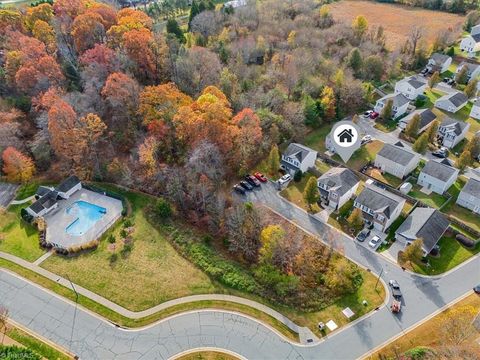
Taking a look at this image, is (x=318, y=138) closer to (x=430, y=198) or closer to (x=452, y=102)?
(x=430, y=198)

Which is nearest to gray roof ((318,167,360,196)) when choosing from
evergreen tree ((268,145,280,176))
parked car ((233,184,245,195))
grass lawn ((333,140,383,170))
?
evergreen tree ((268,145,280,176))

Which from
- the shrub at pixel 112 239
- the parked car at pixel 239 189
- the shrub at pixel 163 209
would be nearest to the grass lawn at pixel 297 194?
the parked car at pixel 239 189

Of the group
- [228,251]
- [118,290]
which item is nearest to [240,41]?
[228,251]

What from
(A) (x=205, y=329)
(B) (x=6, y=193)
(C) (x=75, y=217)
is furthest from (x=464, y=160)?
(B) (x=6, y=193)

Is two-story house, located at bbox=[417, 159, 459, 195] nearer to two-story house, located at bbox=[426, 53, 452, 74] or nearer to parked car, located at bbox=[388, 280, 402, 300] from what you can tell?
parked car, located at bbox=[388, 280, 402, 300]

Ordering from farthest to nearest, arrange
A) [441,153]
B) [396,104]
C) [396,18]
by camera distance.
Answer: [396,18] < [396,104] < [441,153]
